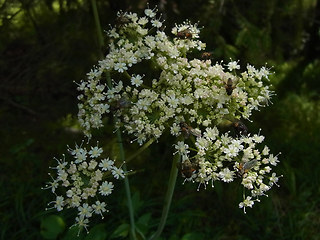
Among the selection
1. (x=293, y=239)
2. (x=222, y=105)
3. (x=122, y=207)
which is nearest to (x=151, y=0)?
(x=122, y=207)

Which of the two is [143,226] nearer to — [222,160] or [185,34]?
[222,160]

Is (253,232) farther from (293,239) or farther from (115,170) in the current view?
(115,170)

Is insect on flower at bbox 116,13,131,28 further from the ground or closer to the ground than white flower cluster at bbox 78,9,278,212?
further from the ground

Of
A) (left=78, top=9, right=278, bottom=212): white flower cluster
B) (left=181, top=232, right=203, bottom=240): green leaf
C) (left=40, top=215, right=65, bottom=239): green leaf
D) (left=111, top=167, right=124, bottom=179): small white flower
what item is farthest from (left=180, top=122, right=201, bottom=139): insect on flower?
(left=40, top=215, right=65, bottom=239): green leaf

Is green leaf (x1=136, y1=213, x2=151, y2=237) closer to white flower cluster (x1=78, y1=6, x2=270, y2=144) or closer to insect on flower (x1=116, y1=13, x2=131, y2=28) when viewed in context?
white flower cluster (x1=78, y1=6, x2=270, y2=144)

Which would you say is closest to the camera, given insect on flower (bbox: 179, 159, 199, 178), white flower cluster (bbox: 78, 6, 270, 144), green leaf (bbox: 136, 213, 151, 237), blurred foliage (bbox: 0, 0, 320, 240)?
insect on flower (bbox: 179, 159, 199, 178)

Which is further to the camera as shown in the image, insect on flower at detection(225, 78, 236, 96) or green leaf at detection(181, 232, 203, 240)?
green leaf at detection(181, 232, 203, 240)

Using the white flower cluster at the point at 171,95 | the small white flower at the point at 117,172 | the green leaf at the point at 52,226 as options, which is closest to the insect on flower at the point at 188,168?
the white flower cluster at the point at 171,95

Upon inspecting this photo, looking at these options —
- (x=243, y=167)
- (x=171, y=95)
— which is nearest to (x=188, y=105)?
(x=171, y=95)

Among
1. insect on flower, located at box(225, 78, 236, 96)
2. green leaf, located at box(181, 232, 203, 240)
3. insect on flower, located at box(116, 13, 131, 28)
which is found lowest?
green leaf, located at box(181, 232, 203, 240)
